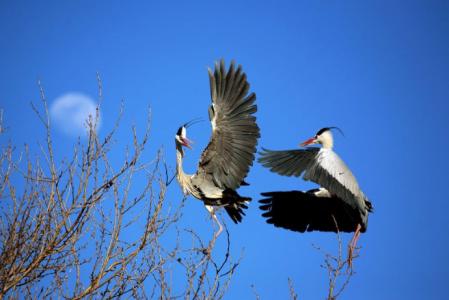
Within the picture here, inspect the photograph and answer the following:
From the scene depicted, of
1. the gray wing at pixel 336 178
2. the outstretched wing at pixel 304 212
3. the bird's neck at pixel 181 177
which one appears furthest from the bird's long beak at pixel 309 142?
the bird's neck at pixel 181 177

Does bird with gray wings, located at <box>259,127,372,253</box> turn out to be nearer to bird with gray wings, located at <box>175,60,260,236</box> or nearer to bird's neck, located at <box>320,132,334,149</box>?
bird's neck, located at <box>320,132,334,149</box>

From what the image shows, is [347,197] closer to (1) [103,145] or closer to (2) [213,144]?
(2) [213,144]

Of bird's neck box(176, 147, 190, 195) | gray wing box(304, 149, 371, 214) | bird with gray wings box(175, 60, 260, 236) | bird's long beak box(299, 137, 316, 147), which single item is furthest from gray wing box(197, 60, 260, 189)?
bird's long beak box(299, 137, 316, 147)

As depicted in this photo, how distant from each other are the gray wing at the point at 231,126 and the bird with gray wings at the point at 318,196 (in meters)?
0.29

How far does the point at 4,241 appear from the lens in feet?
15.0

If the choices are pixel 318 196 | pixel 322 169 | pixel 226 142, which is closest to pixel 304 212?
pixel 318 196

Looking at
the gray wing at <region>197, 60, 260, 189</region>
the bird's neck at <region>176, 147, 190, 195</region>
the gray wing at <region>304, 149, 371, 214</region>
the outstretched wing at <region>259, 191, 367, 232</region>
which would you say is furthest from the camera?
the outstretched wing at <region>259, 191, 367, 232</region>

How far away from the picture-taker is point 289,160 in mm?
7066

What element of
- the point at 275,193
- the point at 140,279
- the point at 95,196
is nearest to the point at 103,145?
the point at 95,196

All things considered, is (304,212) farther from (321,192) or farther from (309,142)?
(309,142)

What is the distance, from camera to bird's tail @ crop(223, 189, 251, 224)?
7379 millimetres

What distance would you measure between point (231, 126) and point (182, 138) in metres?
0.74

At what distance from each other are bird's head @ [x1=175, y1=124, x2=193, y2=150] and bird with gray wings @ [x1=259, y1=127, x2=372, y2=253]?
99 centimetres

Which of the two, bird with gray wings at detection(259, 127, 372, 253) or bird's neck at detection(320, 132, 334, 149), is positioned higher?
bird's neck at detection(320, 132, 334, 149)
